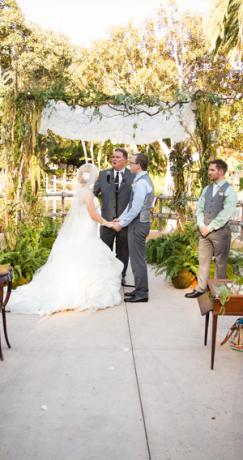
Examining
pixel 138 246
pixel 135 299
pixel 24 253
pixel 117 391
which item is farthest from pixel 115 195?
pixel 117 391

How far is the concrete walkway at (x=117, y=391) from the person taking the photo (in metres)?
2.83

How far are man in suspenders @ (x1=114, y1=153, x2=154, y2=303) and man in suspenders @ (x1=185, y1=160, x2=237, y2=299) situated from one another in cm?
70

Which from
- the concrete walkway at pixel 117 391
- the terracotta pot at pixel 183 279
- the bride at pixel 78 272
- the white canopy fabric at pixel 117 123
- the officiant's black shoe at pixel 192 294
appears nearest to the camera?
the concrete walkway at pixel 117 391

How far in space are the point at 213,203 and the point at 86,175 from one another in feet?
5.44

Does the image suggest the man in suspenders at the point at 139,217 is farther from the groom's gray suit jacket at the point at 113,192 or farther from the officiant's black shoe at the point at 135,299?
the groom's gray suit jacket at the point at 113,192

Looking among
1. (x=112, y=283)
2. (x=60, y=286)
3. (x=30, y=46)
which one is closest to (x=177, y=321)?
(x=112, y=283)

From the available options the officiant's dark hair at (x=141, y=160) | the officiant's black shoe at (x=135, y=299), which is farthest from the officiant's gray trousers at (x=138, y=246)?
the officiant's dark hair at (x=141, y=160)

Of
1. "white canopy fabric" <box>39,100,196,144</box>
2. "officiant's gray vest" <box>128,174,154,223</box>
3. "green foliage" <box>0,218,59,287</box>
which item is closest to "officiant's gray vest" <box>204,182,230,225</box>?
"officiant's gray vest" <box>128,174,154,223</box>

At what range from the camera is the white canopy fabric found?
7426 millimetres

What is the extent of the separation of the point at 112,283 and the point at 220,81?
12.1 meters

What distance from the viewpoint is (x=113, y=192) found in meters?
7.14

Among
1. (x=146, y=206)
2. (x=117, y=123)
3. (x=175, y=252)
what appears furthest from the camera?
(x=117, y=123)

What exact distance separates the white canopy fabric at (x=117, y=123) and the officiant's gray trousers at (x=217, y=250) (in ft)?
7.58

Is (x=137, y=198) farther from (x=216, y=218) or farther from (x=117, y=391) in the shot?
(x=117, y=391)
